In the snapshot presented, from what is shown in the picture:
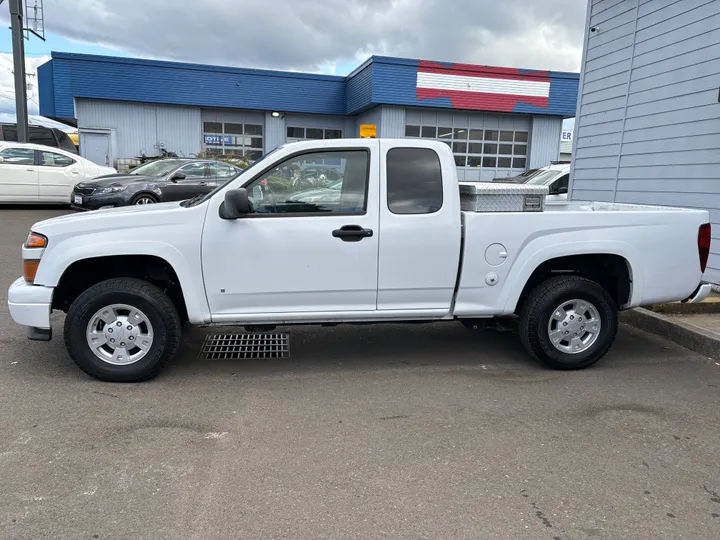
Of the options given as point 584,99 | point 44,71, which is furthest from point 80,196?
point 44,71

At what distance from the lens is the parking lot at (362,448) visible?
108 inches

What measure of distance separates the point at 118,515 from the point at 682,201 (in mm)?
7383

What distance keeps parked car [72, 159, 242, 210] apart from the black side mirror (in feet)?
26.6

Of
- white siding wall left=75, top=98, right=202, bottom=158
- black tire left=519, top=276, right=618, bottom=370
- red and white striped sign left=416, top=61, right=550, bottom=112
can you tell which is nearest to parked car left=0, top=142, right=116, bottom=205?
white siding wall left=75, top=98, right=202, bottom=158

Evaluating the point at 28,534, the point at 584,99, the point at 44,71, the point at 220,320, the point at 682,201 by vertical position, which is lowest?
the point at 28,534

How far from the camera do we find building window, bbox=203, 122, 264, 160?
2558cm

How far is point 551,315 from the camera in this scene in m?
4.75

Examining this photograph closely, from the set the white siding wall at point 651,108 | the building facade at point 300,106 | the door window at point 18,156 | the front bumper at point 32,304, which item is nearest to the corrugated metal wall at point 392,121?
the building facade at point 300,106

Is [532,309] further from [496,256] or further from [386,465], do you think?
[386,465]

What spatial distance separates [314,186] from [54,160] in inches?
494

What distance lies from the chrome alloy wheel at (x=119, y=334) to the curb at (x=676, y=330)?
4.94 m

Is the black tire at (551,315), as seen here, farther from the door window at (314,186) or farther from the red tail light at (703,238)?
the door window at (314,186)

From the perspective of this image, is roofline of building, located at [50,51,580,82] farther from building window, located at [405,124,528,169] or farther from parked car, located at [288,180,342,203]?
parked car, located at [288,180,342,203]

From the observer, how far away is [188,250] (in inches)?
169
